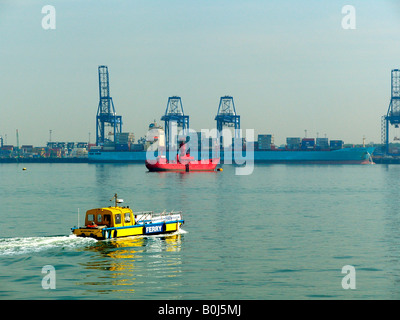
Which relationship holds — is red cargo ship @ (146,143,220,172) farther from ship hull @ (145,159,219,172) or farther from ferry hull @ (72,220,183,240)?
ferry hull @ (72,220,183,240)

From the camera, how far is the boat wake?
3706 centimetres

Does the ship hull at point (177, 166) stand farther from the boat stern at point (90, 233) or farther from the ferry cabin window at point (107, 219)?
the boat stern at point (90, 233)

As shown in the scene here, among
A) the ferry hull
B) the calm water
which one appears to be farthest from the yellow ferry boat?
the calm water

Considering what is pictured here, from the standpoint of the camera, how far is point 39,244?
3850 centimetres

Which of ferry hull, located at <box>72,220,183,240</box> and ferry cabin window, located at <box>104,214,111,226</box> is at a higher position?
ferry cabin window, located at <box>104,214,111,226</box>

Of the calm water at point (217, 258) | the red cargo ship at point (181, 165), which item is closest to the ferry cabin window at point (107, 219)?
the calm water at point (217, 258)

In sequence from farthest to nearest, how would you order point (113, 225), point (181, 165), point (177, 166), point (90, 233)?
point (181, 165) → point (177, 166) → point (113, 225) → point (90, 233)

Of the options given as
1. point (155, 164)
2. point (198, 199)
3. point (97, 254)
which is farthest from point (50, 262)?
point (155, 164)

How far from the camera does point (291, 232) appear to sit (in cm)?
4712

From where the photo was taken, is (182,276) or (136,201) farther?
(136,201)

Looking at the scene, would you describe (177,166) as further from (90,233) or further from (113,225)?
(90,233)

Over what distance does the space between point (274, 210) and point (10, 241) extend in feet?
112

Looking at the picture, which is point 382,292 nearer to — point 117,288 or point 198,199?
point 117,288

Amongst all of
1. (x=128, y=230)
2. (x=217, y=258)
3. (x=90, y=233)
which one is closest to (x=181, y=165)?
(x=128, y=230)
